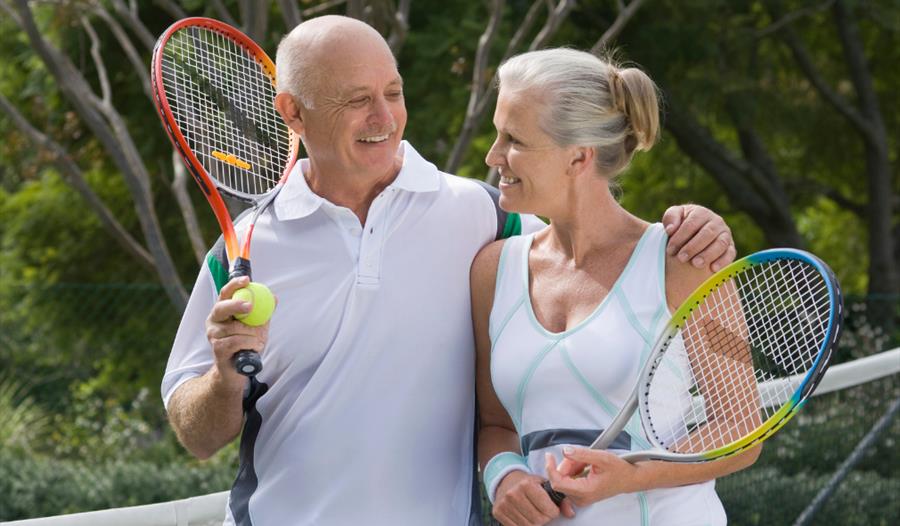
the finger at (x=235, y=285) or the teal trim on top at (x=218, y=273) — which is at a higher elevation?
the finger at (x=235, y=285)

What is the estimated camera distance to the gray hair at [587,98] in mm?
2844

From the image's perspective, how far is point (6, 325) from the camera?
10.8 metres

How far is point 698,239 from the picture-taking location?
2779mm

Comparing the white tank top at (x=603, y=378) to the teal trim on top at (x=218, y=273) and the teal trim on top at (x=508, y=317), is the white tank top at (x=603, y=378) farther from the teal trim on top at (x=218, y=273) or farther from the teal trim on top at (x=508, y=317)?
the teal trim on top at (x=218, y=273)

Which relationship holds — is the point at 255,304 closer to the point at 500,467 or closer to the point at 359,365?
the point at 359,365

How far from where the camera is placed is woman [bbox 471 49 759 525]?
2762 millimetres

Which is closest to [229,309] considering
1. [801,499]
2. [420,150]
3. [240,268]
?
[240,268]

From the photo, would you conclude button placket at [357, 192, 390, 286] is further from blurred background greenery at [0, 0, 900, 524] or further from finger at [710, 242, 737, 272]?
blurred background greenery at [0, 0, 900, 524]

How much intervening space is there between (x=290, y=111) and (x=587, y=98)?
740mm

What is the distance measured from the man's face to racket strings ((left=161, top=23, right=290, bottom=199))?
0.34 metres

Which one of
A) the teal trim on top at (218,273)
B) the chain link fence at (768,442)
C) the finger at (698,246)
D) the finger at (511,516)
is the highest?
the finger at (698,246)

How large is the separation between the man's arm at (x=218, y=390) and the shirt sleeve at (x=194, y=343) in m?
0.04

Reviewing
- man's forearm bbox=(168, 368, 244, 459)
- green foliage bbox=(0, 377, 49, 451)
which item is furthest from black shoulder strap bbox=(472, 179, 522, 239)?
green foliage bbox=(0, 377, 49, 451)

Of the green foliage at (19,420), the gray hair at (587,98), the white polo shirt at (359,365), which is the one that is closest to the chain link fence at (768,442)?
the green foliage at (19,420)
